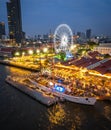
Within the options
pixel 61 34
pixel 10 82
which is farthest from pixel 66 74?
pixel 61 34

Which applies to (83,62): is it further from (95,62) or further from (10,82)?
(10,82)

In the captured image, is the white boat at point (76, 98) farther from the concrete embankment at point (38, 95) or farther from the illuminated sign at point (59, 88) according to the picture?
the concrete embankment at point (38, 95)

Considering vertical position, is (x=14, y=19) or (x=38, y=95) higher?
(x=14, y=19)

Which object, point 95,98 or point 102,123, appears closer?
point 102,123

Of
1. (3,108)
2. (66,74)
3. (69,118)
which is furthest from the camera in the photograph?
(66,74)

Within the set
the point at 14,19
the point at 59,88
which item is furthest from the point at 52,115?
the point at 14,19

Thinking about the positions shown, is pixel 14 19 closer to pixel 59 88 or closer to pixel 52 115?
pixel 59 88
